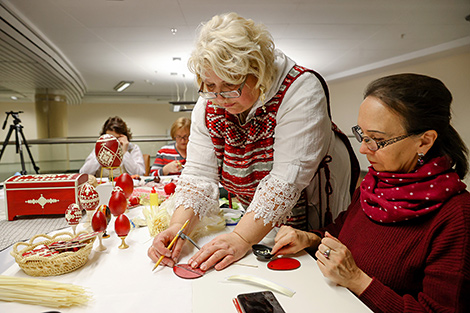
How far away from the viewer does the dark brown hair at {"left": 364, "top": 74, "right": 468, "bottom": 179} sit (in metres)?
0.96

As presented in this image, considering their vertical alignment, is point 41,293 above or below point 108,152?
below

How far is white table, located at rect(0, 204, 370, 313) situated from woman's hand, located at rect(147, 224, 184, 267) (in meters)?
0.03

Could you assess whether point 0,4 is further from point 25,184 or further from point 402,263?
point 402,263

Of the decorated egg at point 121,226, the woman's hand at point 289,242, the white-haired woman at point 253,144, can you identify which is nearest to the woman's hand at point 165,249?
the white-haired woman at point 253,144

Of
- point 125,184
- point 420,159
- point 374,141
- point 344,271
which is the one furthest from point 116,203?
point 420,159

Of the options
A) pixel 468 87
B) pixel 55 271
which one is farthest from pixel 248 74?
pixel 468 87

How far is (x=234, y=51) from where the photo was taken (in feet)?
3.84

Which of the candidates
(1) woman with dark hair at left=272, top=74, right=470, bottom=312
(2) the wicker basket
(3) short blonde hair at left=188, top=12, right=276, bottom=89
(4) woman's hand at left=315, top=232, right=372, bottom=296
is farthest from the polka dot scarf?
(2) the wicker basket

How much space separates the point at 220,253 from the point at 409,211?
619 millimetres

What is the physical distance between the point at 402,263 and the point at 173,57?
23.4 ft

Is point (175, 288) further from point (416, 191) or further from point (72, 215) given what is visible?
point (416, 191)

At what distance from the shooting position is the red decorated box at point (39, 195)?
65.3 inches

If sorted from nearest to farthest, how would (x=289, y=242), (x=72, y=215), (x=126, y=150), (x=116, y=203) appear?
(x=289, y=242), (x=72, y=215), (x=116, y=203), (x=126, y=150)

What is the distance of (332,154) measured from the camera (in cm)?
154
